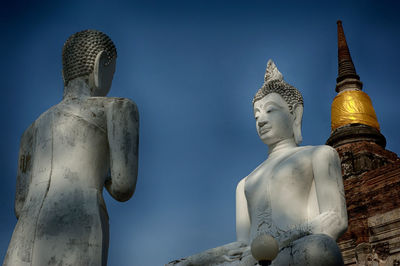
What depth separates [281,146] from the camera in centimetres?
583

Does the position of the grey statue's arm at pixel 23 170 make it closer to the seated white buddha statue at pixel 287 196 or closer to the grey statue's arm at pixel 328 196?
the seated white buddha statue at pixel 287 196

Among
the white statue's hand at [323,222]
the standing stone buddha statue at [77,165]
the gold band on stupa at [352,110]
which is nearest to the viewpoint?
the standing stone buddha statue at [77,165]

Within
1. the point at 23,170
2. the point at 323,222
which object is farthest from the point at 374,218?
the point at 23,170

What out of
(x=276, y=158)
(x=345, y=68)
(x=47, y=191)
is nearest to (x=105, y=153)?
(x=47, y=191)

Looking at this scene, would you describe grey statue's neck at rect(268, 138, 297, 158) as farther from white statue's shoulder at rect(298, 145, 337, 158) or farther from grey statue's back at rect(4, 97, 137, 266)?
grey statue's back at rect(4, 97, 137, 266)

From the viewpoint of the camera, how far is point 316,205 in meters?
5.03

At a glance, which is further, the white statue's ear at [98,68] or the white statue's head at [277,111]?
the white statue's head at [277,111]

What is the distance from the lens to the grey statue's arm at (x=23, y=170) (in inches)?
196

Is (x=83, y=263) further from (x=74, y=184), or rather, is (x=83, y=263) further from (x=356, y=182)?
(x=356, y=182)

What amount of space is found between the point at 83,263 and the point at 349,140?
21972 mm

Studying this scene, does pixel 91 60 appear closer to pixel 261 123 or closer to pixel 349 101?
pixel 261 123

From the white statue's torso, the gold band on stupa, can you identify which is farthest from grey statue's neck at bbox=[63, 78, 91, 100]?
the gold band on stupa

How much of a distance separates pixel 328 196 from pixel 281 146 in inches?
41.5

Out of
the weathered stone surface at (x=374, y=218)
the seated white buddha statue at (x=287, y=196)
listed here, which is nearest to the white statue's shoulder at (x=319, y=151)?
the seated white buddha statue at (x=287, y=196)
